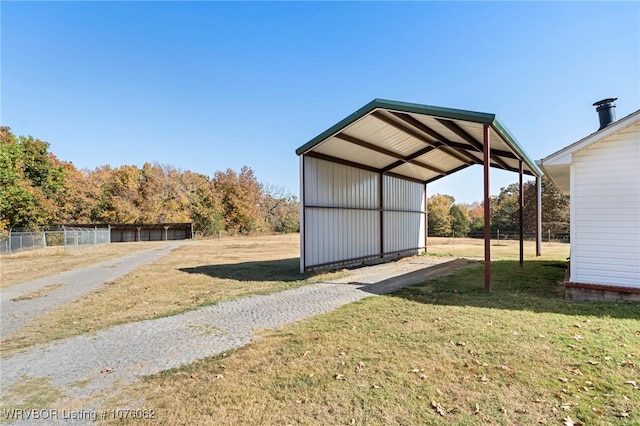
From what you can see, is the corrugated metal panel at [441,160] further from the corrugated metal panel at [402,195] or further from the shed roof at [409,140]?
the corrugated metal panel at [402,195]

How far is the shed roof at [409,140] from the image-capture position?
8.36 metres

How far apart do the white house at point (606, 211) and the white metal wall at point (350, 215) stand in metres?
7.26

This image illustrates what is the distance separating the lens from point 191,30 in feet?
40.8

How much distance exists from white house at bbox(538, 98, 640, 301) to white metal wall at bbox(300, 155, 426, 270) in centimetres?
726

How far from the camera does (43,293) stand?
8.59 metres

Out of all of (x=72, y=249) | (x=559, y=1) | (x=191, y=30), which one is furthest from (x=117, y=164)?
(x=559, y=1)

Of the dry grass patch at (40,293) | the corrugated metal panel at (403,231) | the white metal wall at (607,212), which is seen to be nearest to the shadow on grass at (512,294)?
the white metal wall at (607,212)

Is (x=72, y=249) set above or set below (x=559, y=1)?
below

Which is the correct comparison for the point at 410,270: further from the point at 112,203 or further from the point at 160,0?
the point at 112,203

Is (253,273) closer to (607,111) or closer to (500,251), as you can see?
(607,111)

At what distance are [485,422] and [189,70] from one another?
728 inches

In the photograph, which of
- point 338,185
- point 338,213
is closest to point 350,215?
point 338,213

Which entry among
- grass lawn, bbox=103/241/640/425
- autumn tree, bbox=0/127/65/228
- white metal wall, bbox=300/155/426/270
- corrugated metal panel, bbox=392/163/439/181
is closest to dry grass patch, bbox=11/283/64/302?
grass lawn, bbox=103/241/640/425

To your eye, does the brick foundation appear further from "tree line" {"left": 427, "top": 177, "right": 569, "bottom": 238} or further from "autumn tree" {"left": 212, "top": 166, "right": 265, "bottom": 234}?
"autumn tree" {"left": 212, "top": 166, "right": 265, "bottom": 234}
